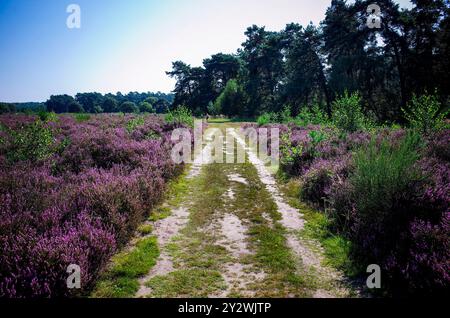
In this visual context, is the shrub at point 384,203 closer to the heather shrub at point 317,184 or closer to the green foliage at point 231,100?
the heather shrub at point 317,184

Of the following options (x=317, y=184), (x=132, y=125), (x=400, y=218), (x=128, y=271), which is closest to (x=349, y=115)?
(x=317, y=184)

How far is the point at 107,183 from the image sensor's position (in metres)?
6.92

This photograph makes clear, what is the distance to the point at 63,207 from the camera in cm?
573

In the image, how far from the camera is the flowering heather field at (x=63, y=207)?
400 cm

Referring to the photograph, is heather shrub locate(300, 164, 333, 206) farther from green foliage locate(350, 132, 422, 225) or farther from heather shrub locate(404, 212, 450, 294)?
heather shrub locate(404, 212, 450, 294)

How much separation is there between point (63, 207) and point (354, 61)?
4236 centimetres

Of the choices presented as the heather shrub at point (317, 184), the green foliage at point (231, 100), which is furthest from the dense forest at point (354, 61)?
the heather shrub at point (317, 184)

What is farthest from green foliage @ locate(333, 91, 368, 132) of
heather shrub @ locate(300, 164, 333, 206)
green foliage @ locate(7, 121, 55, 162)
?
green foliage @ locate(7, 121, 55, 162)

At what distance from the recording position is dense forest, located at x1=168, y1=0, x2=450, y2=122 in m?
31.9

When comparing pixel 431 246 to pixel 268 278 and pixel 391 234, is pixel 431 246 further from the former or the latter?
pixel 268 278

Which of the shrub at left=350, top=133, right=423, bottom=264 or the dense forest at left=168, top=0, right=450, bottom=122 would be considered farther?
the dense forest at left=168, top=0, right=450, bottom=122

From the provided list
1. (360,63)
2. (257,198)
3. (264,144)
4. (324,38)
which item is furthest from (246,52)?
(257,198)

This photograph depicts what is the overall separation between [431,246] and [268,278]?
2.52 meters

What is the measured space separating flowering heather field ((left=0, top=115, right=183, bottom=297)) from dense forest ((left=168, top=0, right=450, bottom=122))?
1702cm
